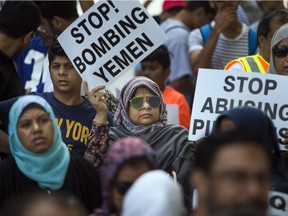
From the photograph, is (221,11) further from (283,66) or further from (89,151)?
(89,151)

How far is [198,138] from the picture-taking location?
7980mm

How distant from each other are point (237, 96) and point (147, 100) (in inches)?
26.2

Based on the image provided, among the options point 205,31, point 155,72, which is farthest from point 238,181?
point 205,31

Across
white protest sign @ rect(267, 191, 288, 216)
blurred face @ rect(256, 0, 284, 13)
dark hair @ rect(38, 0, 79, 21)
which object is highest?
blurred face @ rect(256, 0, 284, 13)

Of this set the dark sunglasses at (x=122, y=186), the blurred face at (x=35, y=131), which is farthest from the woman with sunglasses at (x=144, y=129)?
the dark sunglasses at (x=122, y=186)

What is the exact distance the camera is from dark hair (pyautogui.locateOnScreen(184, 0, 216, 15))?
12000 mm

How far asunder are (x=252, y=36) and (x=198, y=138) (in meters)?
2.89

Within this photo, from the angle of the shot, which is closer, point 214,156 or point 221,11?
point 214,156

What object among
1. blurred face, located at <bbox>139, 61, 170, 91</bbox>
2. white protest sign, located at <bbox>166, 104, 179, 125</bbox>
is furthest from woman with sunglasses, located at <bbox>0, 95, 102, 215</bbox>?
blurred face, located at <bbox>139, 61, 170, 91</bbox>

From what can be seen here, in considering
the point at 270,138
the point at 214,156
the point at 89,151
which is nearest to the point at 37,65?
the point at 89,151

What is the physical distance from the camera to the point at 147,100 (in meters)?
8.28

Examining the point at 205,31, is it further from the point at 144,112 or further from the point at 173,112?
the point at 144,112

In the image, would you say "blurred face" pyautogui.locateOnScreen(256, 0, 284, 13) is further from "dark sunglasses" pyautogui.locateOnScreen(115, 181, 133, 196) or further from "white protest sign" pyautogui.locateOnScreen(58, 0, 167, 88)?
"dark sunglasses" pyautogui.locateOnScreen(115, 181, 133, 196)

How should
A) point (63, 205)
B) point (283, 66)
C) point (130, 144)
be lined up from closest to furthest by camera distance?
point (63, 205)
point (130, 144)
point (283, 66)
